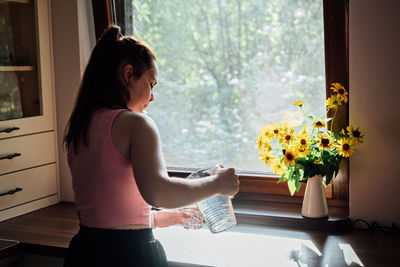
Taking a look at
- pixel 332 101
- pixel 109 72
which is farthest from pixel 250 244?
pixel 109 72

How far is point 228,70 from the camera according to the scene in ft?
6.92

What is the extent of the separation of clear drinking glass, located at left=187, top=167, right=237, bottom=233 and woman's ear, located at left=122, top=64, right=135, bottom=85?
401 mm

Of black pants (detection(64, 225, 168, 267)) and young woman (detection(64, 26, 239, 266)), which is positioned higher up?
young woman (detection(64, 26, 239, 266))

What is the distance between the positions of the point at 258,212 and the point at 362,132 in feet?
1.66

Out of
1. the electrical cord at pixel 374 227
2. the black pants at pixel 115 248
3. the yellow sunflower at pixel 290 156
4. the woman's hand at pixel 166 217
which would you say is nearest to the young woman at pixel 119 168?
the black pants at pixel 115 248

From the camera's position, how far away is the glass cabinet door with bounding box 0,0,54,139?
2.04 m

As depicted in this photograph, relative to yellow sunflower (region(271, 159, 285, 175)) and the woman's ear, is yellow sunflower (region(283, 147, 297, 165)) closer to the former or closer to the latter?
yellow sunflower (region(271, 159, 285, 175))

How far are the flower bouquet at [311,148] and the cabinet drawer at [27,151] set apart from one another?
3.28ft

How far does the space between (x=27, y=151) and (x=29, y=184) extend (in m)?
0.15

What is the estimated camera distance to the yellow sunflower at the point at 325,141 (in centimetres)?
174

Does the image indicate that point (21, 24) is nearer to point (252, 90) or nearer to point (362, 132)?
point (252, 90)

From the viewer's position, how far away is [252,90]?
6.86ft

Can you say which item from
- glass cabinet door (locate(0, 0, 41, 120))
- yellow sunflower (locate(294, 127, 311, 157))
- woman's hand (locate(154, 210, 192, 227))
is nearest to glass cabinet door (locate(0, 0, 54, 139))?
glass cabinet door (locate(0, 0, 41, 120))

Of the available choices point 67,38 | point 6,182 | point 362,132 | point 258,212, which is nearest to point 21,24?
point 67,38
